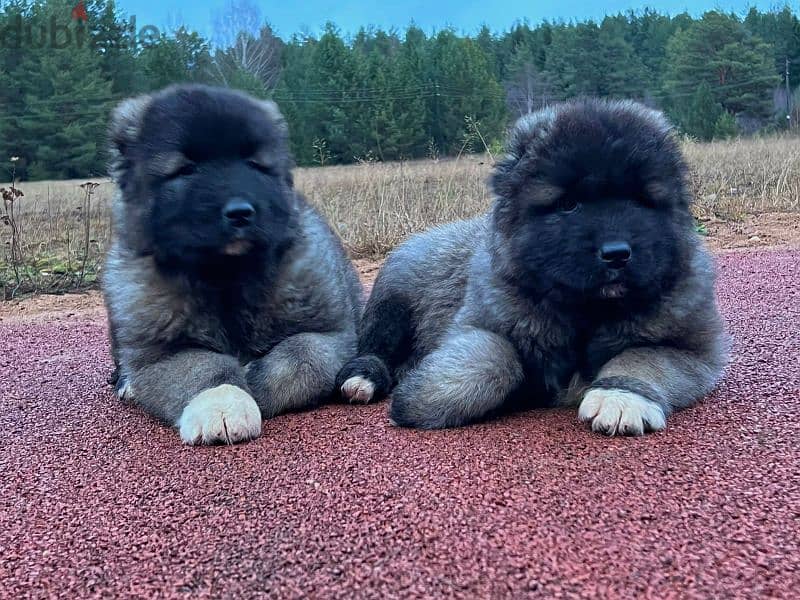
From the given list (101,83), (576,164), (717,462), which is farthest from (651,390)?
(101,83)

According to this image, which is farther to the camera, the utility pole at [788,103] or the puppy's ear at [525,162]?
the utility pole at [788,103]

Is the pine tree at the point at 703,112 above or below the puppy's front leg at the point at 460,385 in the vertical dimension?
above

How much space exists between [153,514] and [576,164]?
196 centimetres

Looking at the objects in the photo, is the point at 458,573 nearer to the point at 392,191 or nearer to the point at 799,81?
the point at 392,191

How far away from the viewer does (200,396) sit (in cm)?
338

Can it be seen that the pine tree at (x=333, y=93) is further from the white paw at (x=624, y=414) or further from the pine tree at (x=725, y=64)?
the white paw at (x=624, y=414)

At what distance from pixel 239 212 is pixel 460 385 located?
3.78ft

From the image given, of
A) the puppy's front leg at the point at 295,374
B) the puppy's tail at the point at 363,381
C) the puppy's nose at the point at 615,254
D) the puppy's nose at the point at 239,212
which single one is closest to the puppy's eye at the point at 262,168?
the puppy's nose at the point at 239,212

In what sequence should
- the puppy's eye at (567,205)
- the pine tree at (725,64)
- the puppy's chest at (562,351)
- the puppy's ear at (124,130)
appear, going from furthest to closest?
1. the pine tree at (725,64)
2. the puppy's ear at (124,130)
3. the puppy's chest at (562,351)
4. the puppy's eye at (567,205)

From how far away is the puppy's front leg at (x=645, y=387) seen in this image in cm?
291

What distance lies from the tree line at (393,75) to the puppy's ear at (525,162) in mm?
4776

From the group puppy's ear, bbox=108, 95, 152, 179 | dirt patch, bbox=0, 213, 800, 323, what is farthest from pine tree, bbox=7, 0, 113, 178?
puppy's ear, bbox=108, 95, 152, 179

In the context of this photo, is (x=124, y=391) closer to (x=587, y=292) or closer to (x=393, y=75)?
(x=587, y=292)

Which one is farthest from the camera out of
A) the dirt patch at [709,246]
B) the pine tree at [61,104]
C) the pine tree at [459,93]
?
the pine tree at [459,93]
